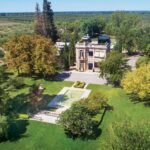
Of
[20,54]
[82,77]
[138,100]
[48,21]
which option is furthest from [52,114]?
[48,21]

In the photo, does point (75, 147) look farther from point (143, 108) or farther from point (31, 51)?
point (31, 51)

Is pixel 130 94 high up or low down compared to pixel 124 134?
down

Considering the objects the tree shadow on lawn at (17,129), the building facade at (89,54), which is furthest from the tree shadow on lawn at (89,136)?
the building facade at (89,54)

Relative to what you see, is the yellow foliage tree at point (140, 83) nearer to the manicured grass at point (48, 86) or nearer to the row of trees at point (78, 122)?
the row of trees at point (78, 122)

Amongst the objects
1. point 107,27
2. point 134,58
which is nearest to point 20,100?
point 134,58

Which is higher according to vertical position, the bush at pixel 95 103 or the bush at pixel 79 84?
the bush at pixel 95 103
